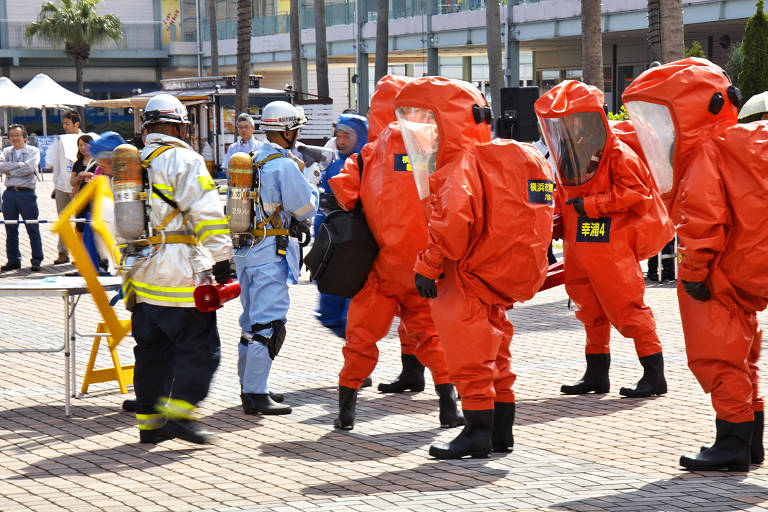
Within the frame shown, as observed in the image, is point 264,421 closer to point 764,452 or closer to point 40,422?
point 40,422

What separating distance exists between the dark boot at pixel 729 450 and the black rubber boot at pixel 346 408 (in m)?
2.10

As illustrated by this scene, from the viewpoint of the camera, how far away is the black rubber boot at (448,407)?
677cm

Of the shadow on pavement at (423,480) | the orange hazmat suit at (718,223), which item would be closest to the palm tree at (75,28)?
the shadow on pavement at (423,480)

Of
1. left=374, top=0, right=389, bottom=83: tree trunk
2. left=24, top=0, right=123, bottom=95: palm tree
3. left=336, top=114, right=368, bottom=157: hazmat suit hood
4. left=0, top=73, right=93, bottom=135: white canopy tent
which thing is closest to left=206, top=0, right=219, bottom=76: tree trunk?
left=24, top=0, right=123, bottom=95: palm tree

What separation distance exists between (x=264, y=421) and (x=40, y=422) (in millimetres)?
1390

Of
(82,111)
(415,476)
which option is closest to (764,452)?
(415,476)

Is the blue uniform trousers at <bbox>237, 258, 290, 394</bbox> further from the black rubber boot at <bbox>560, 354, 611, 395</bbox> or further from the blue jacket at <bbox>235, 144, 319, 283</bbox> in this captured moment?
the black rubber boot at <bbox>560, 354, 611, 395</bbox>

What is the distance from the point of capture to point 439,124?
19.6 ft

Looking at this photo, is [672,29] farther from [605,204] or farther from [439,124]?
[439,124]

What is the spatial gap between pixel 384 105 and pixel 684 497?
127 inches

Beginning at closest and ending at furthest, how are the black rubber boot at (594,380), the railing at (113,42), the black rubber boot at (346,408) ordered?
the black rubber boot at (346,408) → the black rubber boot at (594,380) → the railing at (113,42)

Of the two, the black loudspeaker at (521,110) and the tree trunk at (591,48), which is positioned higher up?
the tree trunk at (591,48)

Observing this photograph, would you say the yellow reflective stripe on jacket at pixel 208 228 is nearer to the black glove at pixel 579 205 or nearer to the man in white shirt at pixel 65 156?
the black glove at pixel 579 205

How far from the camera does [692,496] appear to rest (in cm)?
518
